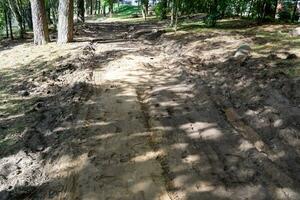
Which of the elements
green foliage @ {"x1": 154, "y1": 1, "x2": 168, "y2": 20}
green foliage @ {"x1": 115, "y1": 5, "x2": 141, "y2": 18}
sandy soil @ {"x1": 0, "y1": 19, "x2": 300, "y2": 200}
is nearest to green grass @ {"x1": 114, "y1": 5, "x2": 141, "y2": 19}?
green foliage @ {"x1": 115, "y1": 5, "x2": 141, "y2": 18}

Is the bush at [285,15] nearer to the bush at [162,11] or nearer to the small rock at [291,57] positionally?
the small rock at [291,57]

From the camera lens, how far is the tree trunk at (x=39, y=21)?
12.6 meters

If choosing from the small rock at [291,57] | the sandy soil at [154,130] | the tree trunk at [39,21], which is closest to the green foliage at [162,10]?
the tree trunk at [39,21]

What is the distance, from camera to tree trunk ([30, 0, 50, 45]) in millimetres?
12583

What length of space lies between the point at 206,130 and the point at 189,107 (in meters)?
0.89

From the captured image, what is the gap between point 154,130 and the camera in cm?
518

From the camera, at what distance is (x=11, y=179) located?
4523mm

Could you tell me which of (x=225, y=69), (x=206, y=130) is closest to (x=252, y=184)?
(x=206, y=130)

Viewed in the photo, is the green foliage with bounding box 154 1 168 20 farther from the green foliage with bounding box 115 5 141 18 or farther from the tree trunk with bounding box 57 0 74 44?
the tree trunk with bounding box 57 0 74 44

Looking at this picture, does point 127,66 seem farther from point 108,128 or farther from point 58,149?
point 58,149

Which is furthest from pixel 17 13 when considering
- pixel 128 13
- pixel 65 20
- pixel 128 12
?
pixel 128 12

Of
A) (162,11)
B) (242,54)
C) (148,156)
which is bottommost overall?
(148,156)

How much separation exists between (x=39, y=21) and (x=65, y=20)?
0.91 m

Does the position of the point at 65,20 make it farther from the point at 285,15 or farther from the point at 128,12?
the point at 128,12
